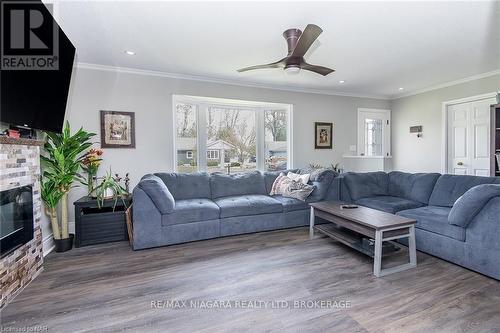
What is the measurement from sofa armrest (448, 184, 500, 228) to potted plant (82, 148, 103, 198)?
13.5 ft

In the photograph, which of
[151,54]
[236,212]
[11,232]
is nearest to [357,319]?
[236,212]

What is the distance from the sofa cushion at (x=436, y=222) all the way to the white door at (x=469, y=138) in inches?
79.4

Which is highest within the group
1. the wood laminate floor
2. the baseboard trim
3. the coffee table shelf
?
the coffee table shelf

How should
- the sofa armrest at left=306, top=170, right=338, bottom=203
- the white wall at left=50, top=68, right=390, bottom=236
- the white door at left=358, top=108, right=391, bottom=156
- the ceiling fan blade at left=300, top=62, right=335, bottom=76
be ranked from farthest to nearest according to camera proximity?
1. the white door at left=358, top=108, right=391, bottom=156
2. the sofa armrest at left=306, top=170, right=338, bottom=203
3. the white wall at left=50, top=68, right=390, bottom=236
4. the ceiling fan blade at left=300, top=62, right=335, bottom=76

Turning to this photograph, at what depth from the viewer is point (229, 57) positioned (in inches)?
133

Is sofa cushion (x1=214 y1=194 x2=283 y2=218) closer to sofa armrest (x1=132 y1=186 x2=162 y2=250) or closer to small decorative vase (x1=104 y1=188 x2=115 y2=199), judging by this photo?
sofa armrest (x1=132 y1=186 x2=162 y2=250)

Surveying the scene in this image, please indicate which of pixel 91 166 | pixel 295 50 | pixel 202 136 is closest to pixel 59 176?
pixel 91 166

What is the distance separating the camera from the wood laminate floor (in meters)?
1.70

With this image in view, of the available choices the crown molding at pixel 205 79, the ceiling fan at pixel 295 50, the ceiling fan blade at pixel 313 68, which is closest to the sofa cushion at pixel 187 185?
the crown molding at pixel 205 79

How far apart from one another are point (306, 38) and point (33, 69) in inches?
91.2

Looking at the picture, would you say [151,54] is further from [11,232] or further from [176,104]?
[11,232]

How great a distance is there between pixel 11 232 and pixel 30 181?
1.62 ft

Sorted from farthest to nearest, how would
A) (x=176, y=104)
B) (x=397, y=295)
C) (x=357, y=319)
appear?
(x=176, y=104)
(x=397, y=295)
(x=357, y=319)

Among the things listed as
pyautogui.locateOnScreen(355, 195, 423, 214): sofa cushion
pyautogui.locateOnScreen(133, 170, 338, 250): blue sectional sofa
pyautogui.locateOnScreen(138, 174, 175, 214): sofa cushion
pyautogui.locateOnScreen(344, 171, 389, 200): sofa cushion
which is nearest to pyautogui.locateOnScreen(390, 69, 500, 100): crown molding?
pyautogui.locateOnScreen(344, 171, 389, 200): sofa cushion
